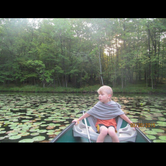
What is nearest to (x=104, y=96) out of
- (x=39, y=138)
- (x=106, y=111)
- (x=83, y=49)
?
(x=106, y=111)

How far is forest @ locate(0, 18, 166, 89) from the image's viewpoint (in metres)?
14.7

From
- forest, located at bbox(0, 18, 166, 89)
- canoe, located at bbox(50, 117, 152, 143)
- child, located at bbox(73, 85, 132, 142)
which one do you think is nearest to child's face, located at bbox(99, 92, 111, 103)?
child, located at bbox(73, 85, 132, 142)

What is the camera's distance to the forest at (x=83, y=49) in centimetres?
1473

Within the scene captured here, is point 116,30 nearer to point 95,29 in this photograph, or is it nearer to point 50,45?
point 95,29

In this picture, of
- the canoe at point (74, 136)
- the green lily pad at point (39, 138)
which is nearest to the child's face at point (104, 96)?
the canoe at point (74, 136)

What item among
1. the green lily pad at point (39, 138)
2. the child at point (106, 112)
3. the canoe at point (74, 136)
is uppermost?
the child at point (106, 112)

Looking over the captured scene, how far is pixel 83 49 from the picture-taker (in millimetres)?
17969

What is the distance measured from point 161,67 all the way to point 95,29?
8542 millimetres

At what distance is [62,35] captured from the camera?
1591 centimetres

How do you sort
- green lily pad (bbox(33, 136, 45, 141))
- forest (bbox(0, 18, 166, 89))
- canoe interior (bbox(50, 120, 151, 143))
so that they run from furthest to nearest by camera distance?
forest (bbox(0, 18, 166, 89)) → green lily pad (bbox(33, 136, 45, 141)) → canoe interior (bbox(50, 120, 151, 143))

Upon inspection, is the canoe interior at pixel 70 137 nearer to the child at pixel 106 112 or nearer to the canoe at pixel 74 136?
the canoe at pixel 74 136

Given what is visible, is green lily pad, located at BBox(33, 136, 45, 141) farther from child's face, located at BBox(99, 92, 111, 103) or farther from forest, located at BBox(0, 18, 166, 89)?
forest, located at BBox(0, 18, 166, 89)

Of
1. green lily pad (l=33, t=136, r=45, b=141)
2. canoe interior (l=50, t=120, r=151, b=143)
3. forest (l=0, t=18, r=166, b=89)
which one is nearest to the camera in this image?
canoe interior (l=50, t=120, r=151, b=143)

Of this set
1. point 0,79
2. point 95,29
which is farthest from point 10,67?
point 95,29
